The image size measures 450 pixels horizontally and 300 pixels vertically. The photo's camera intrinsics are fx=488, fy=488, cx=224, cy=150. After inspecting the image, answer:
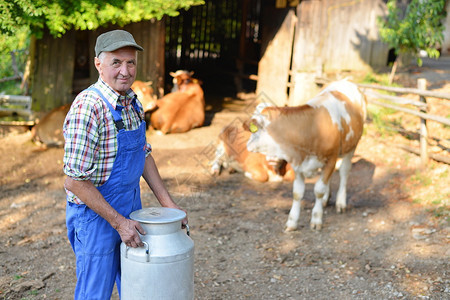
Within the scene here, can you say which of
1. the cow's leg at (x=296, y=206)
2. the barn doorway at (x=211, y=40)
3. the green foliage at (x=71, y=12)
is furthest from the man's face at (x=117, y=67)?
the barn doorway at (x=211, y=40)

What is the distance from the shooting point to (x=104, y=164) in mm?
2523

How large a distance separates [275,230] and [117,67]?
11.3 ft

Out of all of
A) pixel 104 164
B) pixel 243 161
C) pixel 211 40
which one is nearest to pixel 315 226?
pixel 243 161

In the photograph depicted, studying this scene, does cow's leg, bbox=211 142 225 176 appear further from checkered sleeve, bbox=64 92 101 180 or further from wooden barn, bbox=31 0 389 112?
checkered sleeve, bbox=64 92 101 180

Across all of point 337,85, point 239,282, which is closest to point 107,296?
point 239,282

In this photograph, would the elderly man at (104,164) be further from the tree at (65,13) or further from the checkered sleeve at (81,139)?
the tree at (65,13)

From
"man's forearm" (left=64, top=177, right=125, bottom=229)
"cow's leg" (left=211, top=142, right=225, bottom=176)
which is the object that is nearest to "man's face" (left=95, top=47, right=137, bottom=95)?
"man's forearm" (left=64, top=177, right=125, bottom=229)

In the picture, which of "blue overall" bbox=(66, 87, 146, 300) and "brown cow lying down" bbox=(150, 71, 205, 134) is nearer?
"blue overall" bbox=(66, 87, 146, 300)

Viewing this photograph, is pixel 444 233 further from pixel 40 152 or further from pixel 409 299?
pixel 40 152

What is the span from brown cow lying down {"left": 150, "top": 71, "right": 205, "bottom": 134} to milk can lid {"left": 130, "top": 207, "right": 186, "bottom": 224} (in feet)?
22.2

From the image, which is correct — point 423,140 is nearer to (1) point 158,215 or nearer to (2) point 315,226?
(2) point 315,226

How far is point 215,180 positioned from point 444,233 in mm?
3445

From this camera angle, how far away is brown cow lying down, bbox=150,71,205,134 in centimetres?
940

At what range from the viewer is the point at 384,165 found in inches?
285
